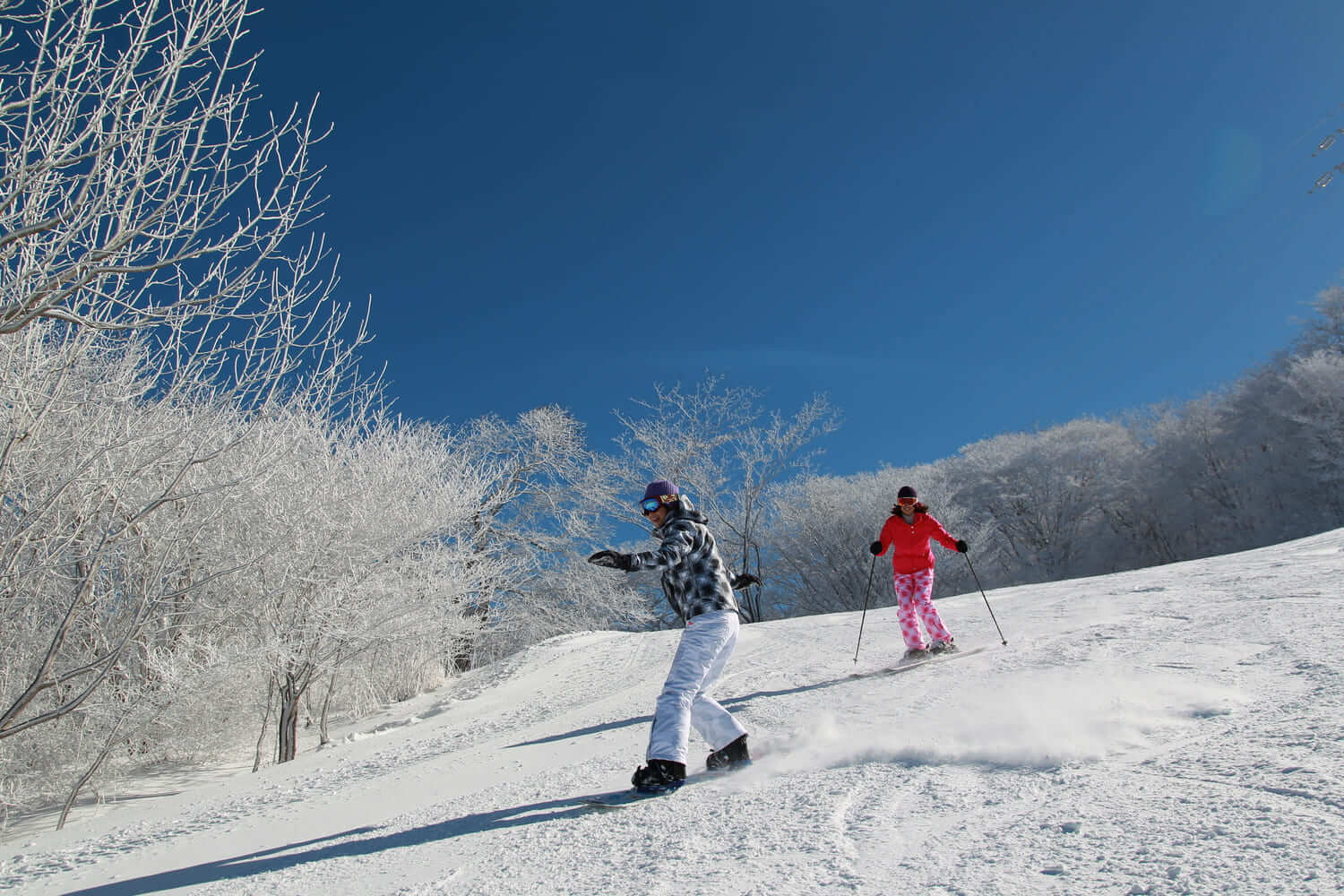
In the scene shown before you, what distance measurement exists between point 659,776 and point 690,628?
0.74 meters

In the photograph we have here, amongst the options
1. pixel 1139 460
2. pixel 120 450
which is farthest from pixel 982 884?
pixel 1139 460

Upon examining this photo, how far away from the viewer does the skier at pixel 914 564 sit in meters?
7.01

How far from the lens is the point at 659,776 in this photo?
3768mm

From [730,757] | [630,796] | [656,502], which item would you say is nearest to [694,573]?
[656,502]

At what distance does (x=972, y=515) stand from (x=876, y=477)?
6.54m

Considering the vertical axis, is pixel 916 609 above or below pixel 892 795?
above

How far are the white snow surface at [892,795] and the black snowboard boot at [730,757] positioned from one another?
0.09 meters

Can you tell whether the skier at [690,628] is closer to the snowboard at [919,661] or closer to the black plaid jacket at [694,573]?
the black plaid jacket at [694,573]

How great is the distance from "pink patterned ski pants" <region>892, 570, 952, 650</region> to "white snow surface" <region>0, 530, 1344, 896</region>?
1.15 ft

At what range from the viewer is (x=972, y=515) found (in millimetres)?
40188

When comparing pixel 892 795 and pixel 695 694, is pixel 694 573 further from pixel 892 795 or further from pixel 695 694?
pixel 892 795

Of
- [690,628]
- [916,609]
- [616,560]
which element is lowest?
[916,609]

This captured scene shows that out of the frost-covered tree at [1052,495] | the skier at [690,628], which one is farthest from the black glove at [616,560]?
the frost-covered tree at [1052,495]

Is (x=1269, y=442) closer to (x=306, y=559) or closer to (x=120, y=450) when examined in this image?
(x=306, y=559)
